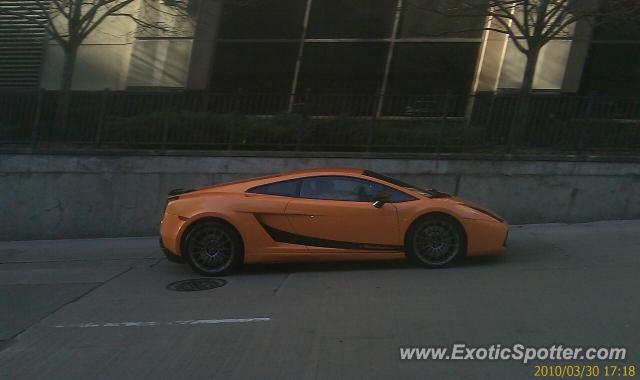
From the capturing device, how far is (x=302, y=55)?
16578 mm

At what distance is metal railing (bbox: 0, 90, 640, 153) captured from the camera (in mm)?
10625

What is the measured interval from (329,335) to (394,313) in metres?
0.82

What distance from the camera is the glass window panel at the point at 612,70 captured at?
15.1 m

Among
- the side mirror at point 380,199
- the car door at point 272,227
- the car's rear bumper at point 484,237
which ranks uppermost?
the side mirror at point 380,199

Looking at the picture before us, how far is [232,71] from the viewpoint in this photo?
16828mm

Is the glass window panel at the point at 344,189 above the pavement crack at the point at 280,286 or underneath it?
above

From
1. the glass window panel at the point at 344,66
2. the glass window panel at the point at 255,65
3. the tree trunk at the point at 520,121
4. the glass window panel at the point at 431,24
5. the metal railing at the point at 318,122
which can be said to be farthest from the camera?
the glass window panel at the point at 255,65

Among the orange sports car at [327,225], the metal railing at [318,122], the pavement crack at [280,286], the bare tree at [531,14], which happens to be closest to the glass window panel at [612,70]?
the bare tree at [531,14]

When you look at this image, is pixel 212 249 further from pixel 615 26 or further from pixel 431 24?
pixel 431 24

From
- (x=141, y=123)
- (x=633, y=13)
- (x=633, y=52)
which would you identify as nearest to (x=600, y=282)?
(x=633, y=13)

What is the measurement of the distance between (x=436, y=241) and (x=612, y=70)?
35.7 ft

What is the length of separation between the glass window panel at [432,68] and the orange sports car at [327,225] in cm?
919

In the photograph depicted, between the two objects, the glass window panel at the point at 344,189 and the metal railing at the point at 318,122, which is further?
the metal railing at the point at 318,122

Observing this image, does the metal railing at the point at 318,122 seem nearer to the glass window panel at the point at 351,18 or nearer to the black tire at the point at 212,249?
the black tire at the point at 212,249
